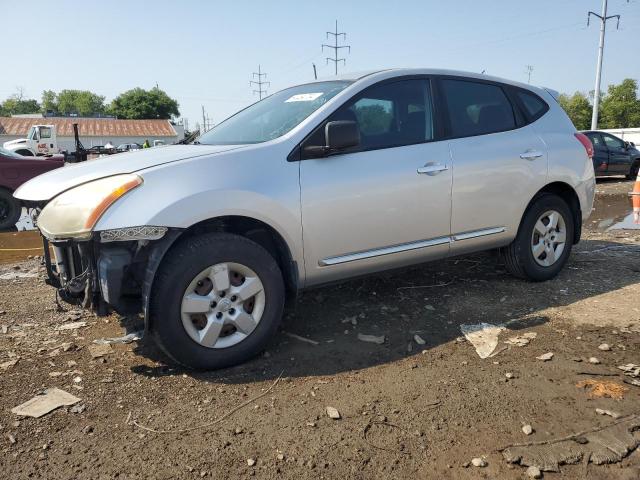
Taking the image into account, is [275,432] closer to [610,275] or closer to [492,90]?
[492,90]

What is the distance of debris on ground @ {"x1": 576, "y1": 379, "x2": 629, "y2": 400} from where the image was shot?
283 centimetres

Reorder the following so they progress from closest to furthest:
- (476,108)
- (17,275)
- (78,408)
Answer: (78,408), (476,108), (17,275)

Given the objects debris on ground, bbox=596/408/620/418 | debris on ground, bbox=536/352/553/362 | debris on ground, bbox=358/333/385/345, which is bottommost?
debris on ground, bbox=596/408/620/418

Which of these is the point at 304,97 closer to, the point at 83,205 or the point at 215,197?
the point at 215,197

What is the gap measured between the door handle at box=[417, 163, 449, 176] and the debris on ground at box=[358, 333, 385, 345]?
124 cm

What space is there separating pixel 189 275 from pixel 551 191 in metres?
3.44

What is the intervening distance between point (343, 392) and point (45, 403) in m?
1.65

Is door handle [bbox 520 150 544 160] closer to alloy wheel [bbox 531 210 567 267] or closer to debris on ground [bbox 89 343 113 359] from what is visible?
alloy wheel [bbox 531 210 567 267]

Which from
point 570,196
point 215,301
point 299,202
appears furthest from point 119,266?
point 570,196

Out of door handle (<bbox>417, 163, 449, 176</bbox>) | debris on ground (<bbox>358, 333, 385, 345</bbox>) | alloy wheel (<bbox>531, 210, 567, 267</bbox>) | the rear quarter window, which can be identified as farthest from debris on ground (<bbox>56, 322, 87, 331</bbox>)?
the rear quarter window

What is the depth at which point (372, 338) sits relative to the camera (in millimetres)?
3670

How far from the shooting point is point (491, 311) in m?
4.13

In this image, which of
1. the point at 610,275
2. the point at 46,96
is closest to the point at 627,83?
the point at 610,275

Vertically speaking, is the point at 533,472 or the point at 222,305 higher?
the point at 222,305
